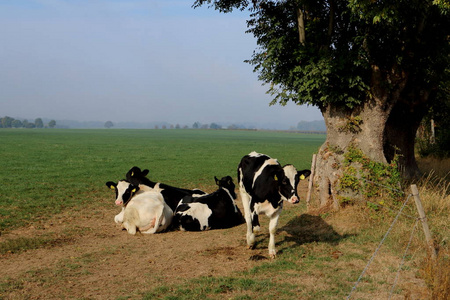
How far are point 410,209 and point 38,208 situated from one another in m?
12.6

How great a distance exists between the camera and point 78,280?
27.0 feet

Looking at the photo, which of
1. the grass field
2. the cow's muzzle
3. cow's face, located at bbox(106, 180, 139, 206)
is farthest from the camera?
cow's face, located at bbox(106, 180, 139, 206)

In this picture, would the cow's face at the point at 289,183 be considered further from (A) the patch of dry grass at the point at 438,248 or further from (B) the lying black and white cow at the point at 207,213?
(B) the lying black and white cow at the point at 207,213

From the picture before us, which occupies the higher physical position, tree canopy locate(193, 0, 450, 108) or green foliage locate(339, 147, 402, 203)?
tree canopy locate(193, 0, 450, 108)

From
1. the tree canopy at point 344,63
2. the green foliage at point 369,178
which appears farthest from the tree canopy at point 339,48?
the green foliage at point 369,178

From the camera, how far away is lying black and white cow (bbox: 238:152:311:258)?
973 cm

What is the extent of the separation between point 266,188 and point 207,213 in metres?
2.97

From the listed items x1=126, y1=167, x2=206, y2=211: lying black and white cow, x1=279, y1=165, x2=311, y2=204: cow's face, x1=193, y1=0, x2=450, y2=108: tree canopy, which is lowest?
x1=126, y1=167, x2=206, y2=211: lying black and white cow

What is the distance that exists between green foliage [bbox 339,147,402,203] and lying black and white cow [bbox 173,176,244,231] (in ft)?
11.8

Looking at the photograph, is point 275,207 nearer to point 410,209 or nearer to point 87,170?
point 410,209

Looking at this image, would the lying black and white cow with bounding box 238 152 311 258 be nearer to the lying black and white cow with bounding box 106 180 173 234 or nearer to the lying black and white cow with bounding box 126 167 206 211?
the lying black and white cow with bounding box 106 180 173 234

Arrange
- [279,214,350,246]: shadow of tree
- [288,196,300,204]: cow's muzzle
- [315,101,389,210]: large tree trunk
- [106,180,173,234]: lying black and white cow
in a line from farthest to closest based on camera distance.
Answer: [315,101,389,210]: large tree trunk
[106,180,173,234]: lying black and white cow
[279,214,350,246]: shadow of tree
[288,196,300,204]: cow's muzzle

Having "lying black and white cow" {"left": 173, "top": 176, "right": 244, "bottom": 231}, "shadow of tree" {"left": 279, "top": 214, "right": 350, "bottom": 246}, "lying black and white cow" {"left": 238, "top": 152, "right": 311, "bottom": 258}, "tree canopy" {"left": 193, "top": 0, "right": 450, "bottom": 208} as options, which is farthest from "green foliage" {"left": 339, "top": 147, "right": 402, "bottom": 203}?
"lying black and white cow" {"left": 238, "top": 152, "right": 311, "bottom": 258}

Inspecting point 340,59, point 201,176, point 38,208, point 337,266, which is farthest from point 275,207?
point 201,176
